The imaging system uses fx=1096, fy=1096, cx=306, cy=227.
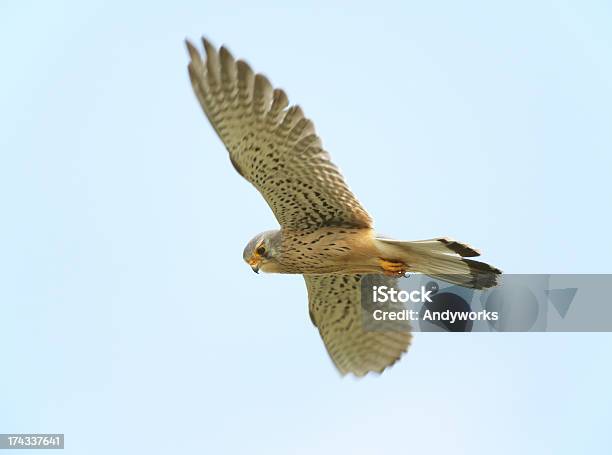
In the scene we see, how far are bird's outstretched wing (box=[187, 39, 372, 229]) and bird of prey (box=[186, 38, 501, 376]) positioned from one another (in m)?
0.01

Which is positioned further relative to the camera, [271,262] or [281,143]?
[271,262]

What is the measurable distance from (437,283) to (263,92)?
3.15 metres

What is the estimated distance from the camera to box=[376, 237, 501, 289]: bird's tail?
11.2 m

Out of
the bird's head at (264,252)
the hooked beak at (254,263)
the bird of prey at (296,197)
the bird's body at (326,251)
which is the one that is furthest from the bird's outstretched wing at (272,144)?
the hooked beak at (254,263)

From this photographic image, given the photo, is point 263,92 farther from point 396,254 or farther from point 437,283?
point 437,283

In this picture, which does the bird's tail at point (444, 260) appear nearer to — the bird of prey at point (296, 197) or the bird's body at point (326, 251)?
the bird of prey at point (296, 197)

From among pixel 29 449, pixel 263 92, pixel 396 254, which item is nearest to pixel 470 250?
pixel 396 254

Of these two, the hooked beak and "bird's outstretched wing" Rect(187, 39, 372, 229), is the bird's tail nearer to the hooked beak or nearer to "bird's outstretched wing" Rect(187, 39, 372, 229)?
"bird's outstretched wing" Rect(187, 39, 372, 229)

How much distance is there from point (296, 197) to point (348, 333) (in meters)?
2.26

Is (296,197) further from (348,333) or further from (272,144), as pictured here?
(348,333)

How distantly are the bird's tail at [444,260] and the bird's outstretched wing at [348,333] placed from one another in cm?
129

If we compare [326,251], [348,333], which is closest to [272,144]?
[326,251]

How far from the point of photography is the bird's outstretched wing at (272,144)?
11.1 metres

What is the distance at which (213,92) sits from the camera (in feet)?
36.9
